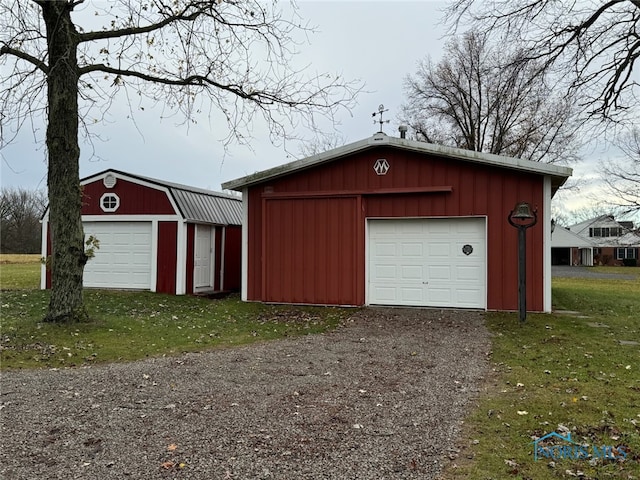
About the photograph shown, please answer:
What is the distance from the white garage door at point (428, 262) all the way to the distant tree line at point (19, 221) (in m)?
37.1

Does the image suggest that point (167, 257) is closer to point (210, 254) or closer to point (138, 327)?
point (210, 254)

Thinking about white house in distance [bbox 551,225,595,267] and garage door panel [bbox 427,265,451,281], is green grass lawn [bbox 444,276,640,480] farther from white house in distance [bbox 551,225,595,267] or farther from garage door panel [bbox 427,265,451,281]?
white house in distance [bbox 551,225,595,267]

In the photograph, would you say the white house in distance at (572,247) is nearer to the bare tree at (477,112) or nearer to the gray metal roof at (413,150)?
the bare tree at (477,112)

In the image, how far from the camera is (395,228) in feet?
35.0

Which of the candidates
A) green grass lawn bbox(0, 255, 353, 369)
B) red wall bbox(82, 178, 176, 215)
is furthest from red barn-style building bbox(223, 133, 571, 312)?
red wall bbox(82, 178, 176, 215)

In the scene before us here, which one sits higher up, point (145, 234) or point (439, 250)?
point (145, 234)

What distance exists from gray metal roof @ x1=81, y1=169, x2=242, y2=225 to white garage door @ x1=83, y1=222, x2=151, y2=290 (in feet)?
3.57

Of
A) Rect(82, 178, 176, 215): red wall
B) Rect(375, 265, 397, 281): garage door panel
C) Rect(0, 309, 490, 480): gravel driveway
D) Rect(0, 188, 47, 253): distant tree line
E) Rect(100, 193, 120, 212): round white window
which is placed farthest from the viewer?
Rect(0, 188, 47, 253): distant tree line

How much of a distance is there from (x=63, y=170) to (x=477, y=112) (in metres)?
25.2

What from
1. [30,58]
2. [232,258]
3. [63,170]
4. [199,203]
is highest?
[30,58]

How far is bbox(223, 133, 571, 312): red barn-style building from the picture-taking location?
386 inches

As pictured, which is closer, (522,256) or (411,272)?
(522,256)

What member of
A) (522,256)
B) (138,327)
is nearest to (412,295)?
(522,256)

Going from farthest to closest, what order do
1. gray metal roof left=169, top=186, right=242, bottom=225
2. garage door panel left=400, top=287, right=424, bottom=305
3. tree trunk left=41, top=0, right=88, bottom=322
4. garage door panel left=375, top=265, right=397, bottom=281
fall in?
→ gray metal roof left=169, top=186, right=242, bottom=225, garage door panel left=375, top=265, right=397, bottom=281, garage door panel left=400, top=287, right=424, bottom=305, tree trunk left=41, top=0, right=88, bottom=322
